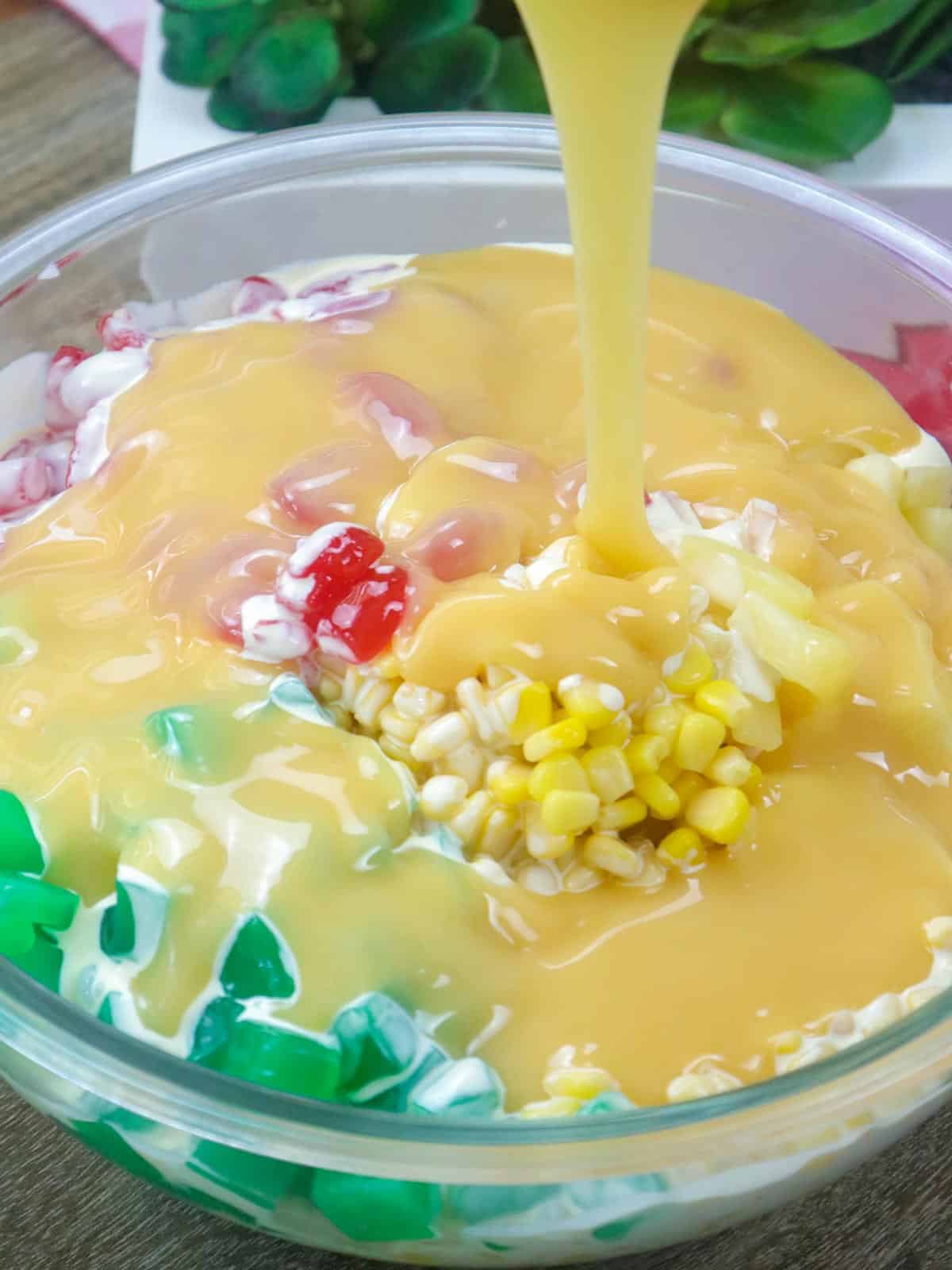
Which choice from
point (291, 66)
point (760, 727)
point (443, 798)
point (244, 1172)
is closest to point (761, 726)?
point (760, 727)

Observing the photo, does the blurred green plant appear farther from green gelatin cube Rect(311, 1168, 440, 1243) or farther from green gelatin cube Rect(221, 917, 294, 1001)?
green gelatin cube Rect(311, 1168, 440, 1243)

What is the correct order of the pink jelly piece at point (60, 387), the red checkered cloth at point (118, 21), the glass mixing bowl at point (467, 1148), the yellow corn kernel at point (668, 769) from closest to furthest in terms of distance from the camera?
the glass mixing bowl at point (467, 1148) < the yellow corn kernel at point (668, 769) < the pink jelly piece at point (60, 387) < the red checkered cloth at point (118, 21)

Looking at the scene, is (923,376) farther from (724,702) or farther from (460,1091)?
(460,1091)

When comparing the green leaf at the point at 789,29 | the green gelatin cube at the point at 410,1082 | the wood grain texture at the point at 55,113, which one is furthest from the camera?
the wood grain texture at the point at 55,113

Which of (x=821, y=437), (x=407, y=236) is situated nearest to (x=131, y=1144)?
(x=821, y=437)

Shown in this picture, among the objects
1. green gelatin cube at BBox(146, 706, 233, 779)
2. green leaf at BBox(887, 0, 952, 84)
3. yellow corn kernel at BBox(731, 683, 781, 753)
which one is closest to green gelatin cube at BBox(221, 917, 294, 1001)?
green gelatin cube at BBox(146, 706, 233, 779)

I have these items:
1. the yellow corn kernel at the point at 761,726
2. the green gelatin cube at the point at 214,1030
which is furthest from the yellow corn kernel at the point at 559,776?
the green gelatin cube at the point at 214,1030

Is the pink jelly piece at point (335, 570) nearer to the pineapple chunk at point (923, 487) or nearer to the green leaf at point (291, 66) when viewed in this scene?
the pineapple chunk at point (923, 487)
